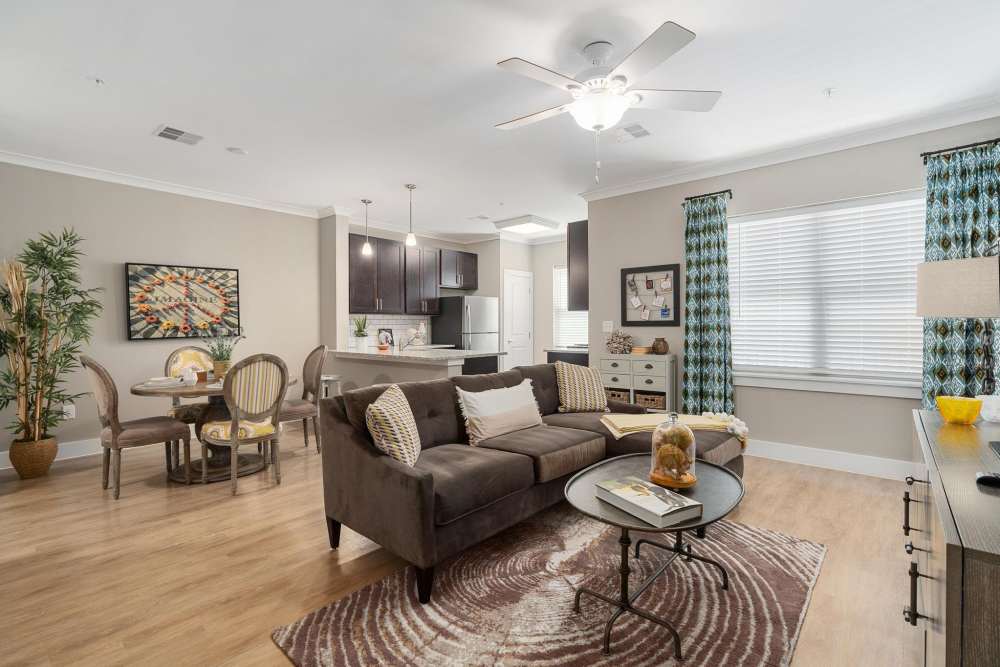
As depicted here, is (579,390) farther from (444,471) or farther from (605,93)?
(605,93)

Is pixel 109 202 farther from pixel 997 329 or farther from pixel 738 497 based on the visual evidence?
pixel 997 329

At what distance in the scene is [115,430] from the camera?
3557 mm

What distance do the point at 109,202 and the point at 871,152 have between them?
6.74 meters

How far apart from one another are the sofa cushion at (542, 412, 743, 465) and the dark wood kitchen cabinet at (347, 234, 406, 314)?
396 centimetres

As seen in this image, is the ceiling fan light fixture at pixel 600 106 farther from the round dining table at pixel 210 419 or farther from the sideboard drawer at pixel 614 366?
the round dining table at pixel 210 419

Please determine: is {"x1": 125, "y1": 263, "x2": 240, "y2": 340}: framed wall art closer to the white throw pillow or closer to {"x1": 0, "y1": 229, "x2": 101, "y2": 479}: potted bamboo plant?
{"x1": 0, "y1": 229, "x2": 101, "y2": 479}: potted bamboo plant

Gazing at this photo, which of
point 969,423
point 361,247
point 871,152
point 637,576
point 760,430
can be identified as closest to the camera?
point 969,423

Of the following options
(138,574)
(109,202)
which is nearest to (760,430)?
(138,574)

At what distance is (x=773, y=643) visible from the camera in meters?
1.91

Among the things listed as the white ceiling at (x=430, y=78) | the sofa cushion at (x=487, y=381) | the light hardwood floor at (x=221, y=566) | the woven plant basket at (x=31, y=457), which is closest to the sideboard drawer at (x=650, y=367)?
the light hardwood floor at (x=221, y=566)

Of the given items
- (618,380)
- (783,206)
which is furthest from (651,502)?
(783,206)

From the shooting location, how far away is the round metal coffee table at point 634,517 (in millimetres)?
1840

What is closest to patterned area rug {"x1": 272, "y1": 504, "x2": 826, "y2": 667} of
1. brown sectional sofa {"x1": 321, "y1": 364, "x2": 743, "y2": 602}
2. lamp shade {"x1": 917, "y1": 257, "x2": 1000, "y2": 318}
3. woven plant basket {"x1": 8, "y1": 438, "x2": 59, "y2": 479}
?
brown sectional sofa {"x1": 321, "y1": 364, "x2": 743, "y2": 602}

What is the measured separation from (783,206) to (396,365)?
3.87 meters
